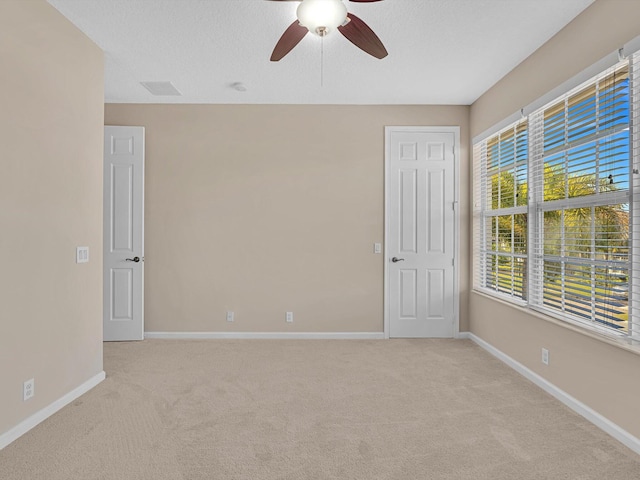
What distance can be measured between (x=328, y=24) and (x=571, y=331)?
2554 millimetres

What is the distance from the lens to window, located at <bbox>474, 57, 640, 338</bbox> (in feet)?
7.75

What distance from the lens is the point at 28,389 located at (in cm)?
244

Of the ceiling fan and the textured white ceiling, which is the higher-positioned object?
the textured white ceiling

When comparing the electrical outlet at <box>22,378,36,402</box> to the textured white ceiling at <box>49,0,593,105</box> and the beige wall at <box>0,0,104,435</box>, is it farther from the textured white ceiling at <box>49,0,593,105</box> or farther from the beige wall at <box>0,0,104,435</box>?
the textured white ceiling at <box>49,0,593,105</box>

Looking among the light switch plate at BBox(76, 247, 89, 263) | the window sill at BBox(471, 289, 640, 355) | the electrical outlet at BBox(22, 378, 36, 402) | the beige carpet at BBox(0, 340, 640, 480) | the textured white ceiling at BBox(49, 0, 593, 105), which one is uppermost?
the textured white ceiling at BBox(49, 0, 593, 105)

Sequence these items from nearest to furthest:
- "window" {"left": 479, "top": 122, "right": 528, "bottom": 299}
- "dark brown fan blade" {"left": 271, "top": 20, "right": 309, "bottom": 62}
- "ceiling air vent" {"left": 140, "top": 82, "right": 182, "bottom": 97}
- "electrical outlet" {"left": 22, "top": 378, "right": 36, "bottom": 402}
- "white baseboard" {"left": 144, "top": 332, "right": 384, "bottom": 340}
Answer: "dark brown fan blade" {"left": 271, "top": 20, "right": 309, "bottom": 62} → "electrical outlet" {"left": 22, "top": 378, "right": 36, "bottom": 402} → "window" {"left": 479, "top": 122, "right": 528, "bottom": 299} → "ceiling air vent" {"left": 140, "top": 82, "right": 182, "bottom": 97} → "white baseboard" {"left": 144, "top": 332, "right": 384, "bottom": 340}

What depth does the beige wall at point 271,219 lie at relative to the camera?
14.8ft

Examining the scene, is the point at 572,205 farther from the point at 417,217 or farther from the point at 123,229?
the point at 123,229

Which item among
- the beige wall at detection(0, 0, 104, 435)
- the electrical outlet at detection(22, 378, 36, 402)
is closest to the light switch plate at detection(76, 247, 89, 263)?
the beige wall at detection(0, 0, 104, 435)

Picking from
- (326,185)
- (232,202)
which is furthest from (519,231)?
(232,202)

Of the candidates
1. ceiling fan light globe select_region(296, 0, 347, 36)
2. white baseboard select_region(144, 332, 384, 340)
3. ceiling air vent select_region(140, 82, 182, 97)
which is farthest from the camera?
white baseboard select_region(144, 332, 384, 340)

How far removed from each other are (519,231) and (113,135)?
4.35 m

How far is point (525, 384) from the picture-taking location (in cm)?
316

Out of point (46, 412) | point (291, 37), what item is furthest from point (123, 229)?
point (291, 37)
